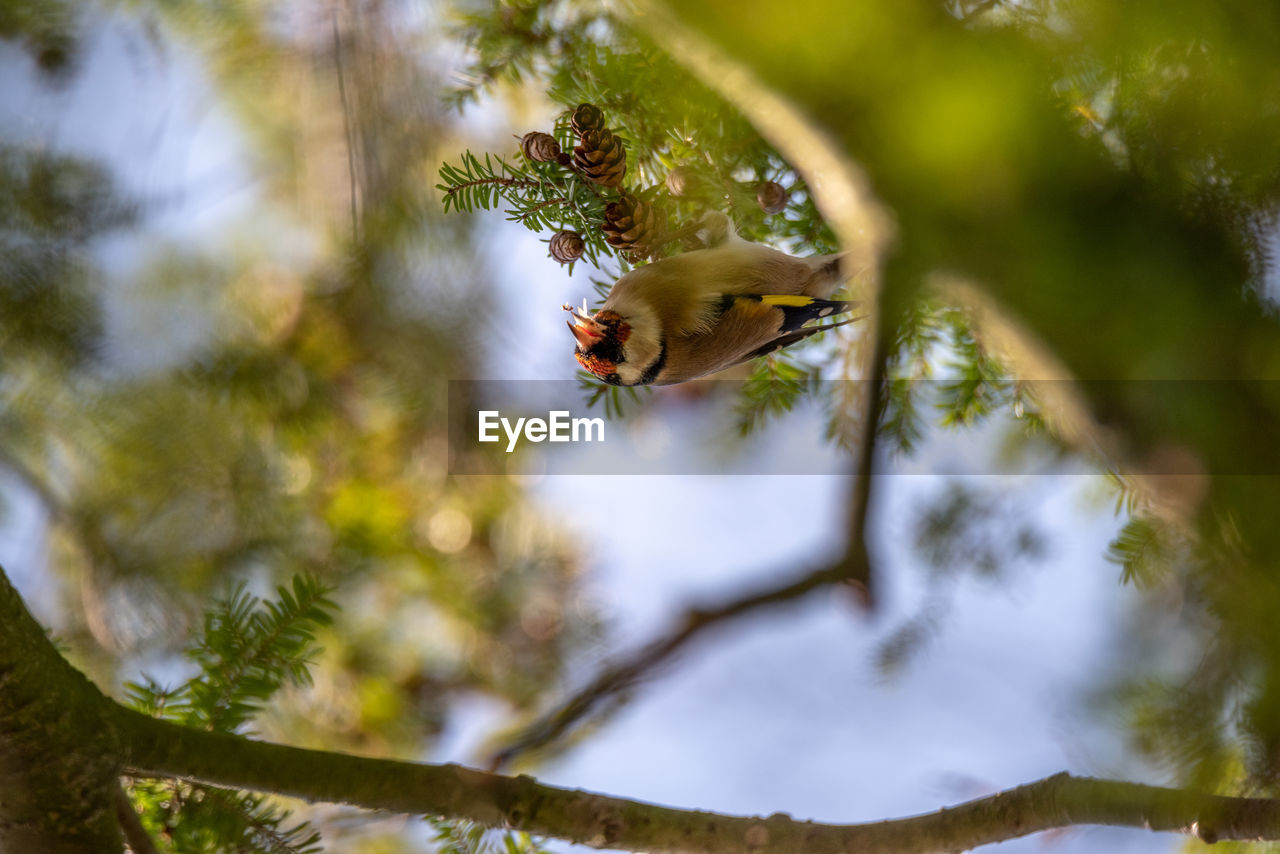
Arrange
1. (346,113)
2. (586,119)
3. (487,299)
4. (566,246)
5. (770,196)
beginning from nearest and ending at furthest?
(586,119) < (566,246) < (770,196) < (346,113) < (487,299)

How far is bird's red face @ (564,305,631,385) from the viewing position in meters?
0.74

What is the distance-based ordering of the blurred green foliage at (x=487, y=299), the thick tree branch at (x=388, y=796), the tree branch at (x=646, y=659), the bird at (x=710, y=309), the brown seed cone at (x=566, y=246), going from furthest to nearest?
the tree branch at (x=646, y=659), the bird at (x=710, y=309), the brown seed cone at (x=566, y=246), the thick tree branch at (x=388, y=796), the blurred green foliage at (x=487, y=299)

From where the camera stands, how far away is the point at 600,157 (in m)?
0.59

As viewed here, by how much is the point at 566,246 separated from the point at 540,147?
0.30ft

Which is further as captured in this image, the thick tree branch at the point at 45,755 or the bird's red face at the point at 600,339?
the bird's red face at the point at 600,339

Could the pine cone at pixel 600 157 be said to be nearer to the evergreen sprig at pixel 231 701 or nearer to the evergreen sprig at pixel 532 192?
the evergreen sprig at pixel 532 192

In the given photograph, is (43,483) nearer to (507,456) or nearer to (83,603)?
(83,603)

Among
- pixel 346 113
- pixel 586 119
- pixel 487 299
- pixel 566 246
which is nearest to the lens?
pixel 586 119

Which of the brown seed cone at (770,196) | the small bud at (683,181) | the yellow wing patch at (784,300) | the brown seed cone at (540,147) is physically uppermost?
the brown seed cone at (770,196)

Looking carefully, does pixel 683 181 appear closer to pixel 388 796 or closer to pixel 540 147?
pixel 540 147

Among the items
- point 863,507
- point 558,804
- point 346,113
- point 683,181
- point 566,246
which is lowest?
point 558,804

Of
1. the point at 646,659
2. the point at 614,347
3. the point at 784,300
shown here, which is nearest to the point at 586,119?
the point at 614,347

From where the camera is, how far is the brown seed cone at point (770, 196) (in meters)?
0.80

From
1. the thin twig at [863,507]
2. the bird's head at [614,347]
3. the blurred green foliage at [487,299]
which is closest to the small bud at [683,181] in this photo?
the blurred green foliage at [487,299]
